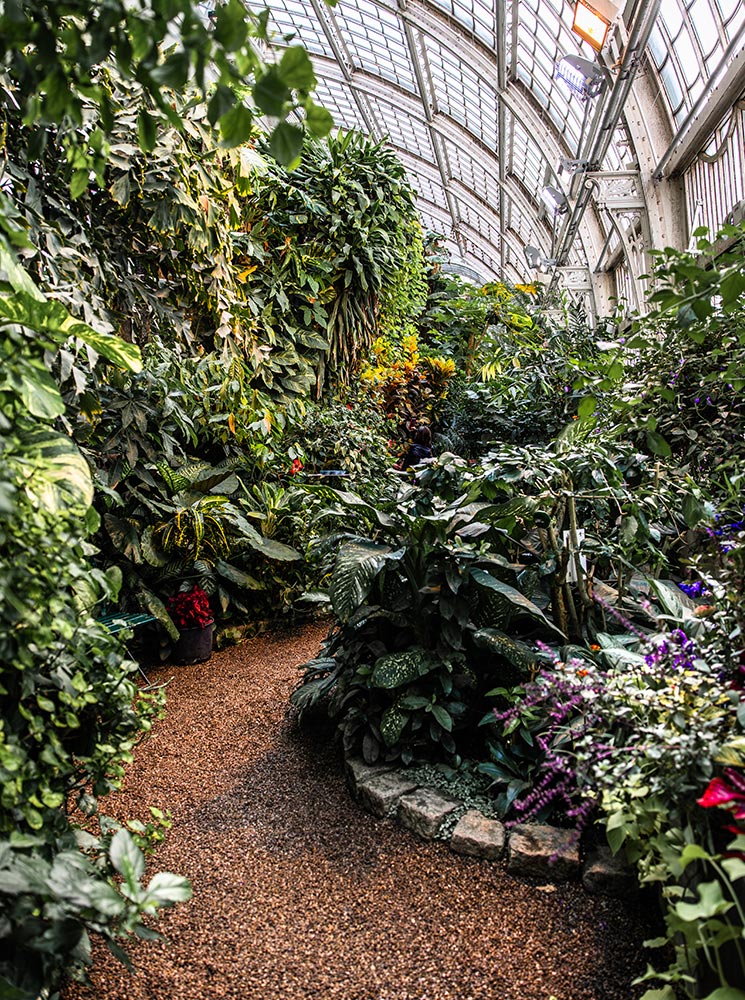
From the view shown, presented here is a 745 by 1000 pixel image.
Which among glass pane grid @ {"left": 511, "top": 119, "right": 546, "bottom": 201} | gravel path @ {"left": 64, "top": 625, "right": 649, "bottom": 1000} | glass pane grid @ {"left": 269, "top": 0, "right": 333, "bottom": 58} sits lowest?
gravel path @ {"left": 64, "top": 625, "right": 649, "bottom": 1000}

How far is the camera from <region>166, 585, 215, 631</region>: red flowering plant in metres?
3.69

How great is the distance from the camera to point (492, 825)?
2.10m

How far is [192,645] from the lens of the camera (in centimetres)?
377

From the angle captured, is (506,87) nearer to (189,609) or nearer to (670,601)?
(189,609)

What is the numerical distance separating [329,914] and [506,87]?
1031 cm

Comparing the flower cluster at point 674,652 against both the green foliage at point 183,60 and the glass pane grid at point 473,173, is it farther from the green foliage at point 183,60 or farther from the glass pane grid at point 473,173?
the glass pane grid at point 473,173

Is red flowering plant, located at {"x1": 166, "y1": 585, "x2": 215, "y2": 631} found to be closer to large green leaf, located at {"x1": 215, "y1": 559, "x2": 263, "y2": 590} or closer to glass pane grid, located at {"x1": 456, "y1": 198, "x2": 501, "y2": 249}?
large green leaf, located at {"x1": 215, "y1": 559, "x2": 263, "y2": 590}

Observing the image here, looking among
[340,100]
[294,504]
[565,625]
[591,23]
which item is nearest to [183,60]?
[565,625]

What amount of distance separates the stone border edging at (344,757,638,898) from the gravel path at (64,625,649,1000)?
4 cm

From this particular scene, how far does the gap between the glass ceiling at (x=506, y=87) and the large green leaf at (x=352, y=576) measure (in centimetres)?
475

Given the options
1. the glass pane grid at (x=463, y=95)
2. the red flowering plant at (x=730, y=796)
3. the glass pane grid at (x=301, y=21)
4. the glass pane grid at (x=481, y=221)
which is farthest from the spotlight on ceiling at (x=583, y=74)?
the glass pane grid at (x=481, y=221)

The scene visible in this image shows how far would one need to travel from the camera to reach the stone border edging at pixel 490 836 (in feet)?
6.13

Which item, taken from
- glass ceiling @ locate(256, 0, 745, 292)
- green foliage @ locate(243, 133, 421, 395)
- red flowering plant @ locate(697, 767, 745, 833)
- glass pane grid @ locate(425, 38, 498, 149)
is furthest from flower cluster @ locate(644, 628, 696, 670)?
glass pane grid @ locate(425, 38, 498, 149)

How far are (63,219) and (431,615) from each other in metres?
2.13
